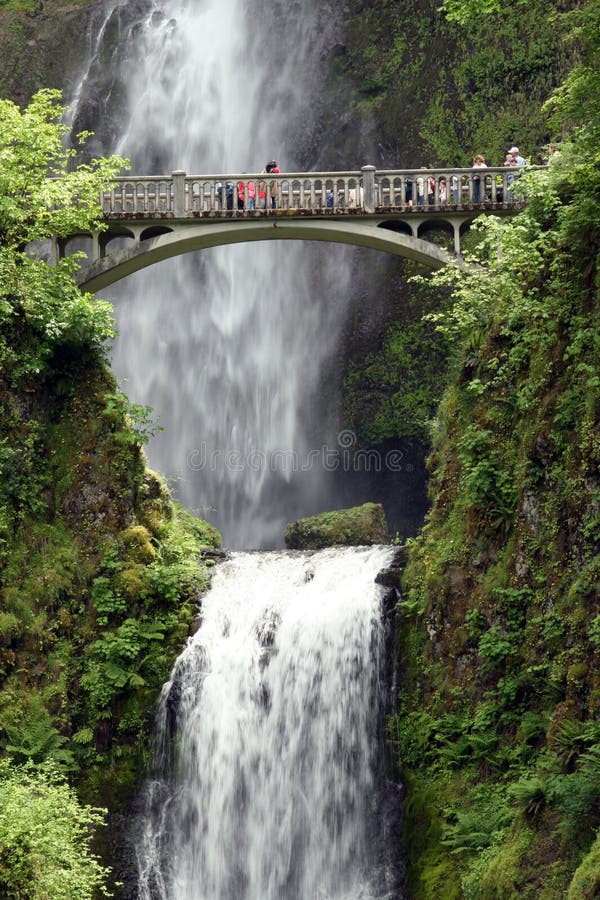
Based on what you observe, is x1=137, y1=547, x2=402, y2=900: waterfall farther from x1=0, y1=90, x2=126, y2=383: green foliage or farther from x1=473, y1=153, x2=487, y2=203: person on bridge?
x1=473, y1=153, x2=487, y2=203: person on bridge

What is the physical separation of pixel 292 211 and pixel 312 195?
2.28 ft

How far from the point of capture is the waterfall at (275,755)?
20125mm

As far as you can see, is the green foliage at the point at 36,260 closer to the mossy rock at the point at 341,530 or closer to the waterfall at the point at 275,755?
the waterfall at the point at 275,755

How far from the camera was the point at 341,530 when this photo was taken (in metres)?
31.7

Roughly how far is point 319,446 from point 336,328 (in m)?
4.01

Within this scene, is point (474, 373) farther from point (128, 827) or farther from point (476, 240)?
point (476, 240)

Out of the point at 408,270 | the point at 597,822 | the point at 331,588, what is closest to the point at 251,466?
the point at 408,270

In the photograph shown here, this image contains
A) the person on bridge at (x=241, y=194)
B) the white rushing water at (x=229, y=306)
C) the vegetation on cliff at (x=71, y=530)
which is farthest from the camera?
the white rushing water at (x=229, y=306)

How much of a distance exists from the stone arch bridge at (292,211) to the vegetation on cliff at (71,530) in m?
1.67

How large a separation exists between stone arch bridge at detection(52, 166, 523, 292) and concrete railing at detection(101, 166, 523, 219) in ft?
0.08

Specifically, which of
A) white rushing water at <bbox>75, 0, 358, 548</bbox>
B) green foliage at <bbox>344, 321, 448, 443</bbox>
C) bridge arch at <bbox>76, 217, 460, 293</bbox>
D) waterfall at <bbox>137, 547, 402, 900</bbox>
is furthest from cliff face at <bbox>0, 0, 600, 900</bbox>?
green foliage at <bbox>344, 321, 448, 443</bbox>

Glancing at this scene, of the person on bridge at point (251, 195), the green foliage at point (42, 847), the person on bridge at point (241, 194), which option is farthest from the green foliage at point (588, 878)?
the person on bridge at point (241, 194)

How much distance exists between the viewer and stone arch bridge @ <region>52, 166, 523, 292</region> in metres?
27.7

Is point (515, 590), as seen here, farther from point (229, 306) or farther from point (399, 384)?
point (229, 306)
